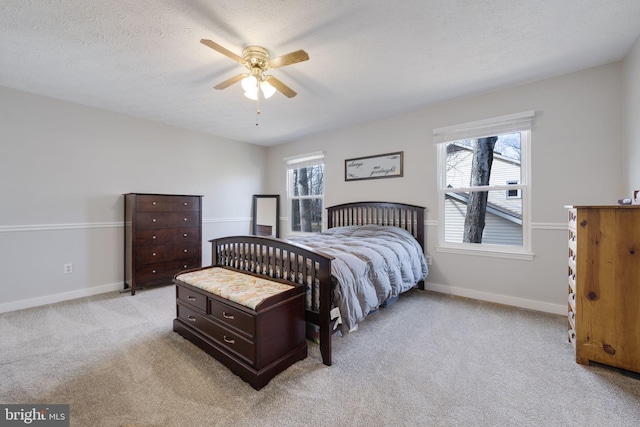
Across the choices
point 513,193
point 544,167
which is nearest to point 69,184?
point 513,193

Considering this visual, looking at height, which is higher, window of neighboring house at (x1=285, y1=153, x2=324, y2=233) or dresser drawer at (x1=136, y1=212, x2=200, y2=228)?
window of neighboring house at (x1=285, y1=153, x2=324, y2=233)

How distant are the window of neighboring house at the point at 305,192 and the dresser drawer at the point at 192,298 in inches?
111

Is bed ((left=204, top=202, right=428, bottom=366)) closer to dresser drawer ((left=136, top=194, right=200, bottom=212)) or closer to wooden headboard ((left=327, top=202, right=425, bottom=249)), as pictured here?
wooden headboard ((left=327, top=202, right=425, bottom=249))

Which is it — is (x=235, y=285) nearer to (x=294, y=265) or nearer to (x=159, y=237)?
(x=294, y=265)

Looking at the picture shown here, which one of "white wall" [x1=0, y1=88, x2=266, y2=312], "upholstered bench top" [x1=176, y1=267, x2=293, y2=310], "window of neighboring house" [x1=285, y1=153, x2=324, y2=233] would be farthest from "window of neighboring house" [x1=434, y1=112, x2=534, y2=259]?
"white wall" [x1=0, y1=88, x2=266, y2=312]

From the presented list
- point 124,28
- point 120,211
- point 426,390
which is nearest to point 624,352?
point 426,390

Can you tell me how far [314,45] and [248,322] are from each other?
2.15m

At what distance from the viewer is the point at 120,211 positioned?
3650 mm

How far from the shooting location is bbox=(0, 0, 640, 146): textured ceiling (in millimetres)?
1764

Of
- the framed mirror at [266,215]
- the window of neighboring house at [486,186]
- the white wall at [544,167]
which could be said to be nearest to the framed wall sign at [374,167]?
the white wall at [544,167]

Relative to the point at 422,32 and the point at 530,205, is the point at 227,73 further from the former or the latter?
the point at 530,205

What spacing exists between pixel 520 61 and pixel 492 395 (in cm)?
272

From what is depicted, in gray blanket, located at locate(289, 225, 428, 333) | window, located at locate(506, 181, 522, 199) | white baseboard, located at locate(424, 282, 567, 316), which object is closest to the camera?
gray blanket, located at locate(289, 225, 428, 333)
